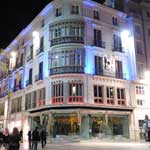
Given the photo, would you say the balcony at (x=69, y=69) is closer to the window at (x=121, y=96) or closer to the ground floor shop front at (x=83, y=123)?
the ground floor shop front at (x=83, y=123)

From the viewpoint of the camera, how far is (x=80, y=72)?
29562 mm

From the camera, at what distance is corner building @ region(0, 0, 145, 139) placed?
29.2 meters

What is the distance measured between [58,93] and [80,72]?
11.6 feet

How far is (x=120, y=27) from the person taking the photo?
3559 centimetres

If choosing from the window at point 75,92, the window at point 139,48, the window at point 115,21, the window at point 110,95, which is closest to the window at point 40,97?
the window at point 75,92

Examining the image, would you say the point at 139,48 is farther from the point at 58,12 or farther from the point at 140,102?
the point at 58,12

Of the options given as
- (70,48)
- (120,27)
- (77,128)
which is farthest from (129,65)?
(77,128)

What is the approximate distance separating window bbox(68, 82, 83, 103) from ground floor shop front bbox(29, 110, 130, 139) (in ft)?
4.45

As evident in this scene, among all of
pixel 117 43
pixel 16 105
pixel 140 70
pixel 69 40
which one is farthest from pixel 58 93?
pixel 16 105

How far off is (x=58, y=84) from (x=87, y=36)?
721cm

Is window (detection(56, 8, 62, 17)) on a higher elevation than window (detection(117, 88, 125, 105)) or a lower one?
higher

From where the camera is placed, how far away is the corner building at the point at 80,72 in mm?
29172

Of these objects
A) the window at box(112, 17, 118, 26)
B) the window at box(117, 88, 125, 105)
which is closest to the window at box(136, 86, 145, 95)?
the window at box(117, 88, 125, 105)

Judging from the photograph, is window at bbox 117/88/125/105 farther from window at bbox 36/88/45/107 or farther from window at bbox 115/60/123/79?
window at bbox 36/88/45/107
